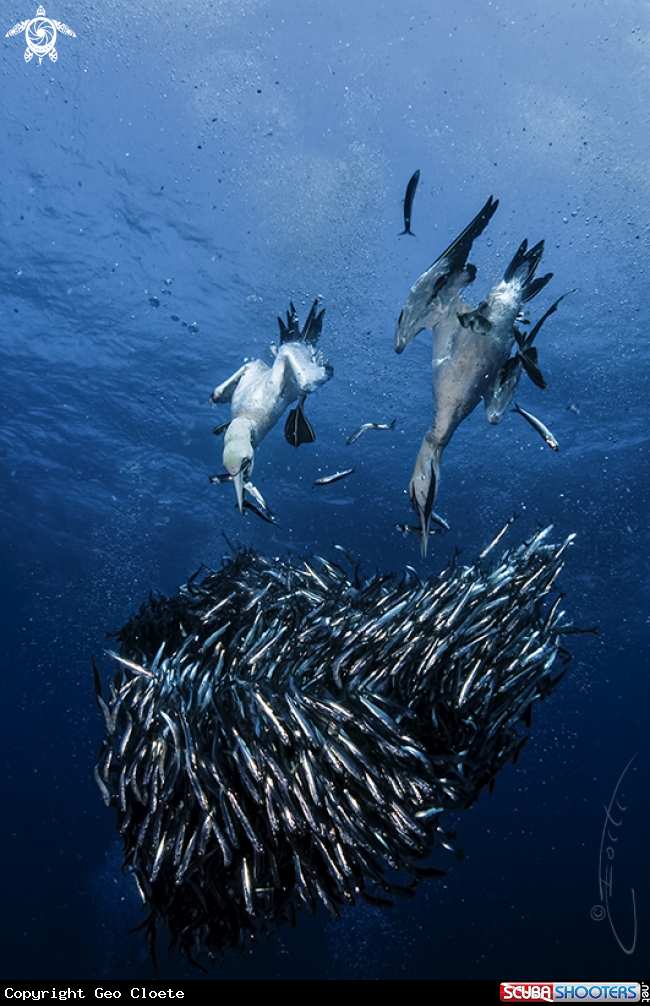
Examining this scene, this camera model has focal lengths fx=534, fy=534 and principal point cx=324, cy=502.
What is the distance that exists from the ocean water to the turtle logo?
197mm

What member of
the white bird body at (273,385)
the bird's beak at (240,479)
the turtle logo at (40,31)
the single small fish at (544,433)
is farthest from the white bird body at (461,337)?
the turtle logo at (40,31)

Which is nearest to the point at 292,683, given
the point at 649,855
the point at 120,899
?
the point at 120,899

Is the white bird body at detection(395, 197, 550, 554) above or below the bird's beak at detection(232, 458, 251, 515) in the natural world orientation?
above

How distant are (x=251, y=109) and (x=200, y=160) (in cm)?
185

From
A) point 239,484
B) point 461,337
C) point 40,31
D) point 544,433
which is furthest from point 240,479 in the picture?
point 40,31

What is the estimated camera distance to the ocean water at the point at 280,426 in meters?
13.1

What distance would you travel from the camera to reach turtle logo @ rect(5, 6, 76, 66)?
39.6 feet

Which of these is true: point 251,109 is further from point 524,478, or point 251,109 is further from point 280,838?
point 524,478

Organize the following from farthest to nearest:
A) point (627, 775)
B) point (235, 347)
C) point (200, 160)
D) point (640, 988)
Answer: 1. point (627, 775)
2. point (235, 347)
3. point (200, 160)
4. point (640, 988)

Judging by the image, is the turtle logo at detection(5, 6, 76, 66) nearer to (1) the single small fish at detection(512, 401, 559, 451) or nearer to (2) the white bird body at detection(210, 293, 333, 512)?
(2) the white bird body at detection(210, 293, 333, 512)

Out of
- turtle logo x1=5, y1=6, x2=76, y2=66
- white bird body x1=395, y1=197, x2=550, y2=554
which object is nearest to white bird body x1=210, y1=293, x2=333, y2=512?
white bird body x1=395, y1=197, x2=550, y2=554

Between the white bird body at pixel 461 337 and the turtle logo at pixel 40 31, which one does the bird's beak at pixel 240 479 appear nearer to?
the white bird body at pixel 461 337

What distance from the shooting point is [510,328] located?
16.3 feet

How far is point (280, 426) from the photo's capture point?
2128 centimetres
